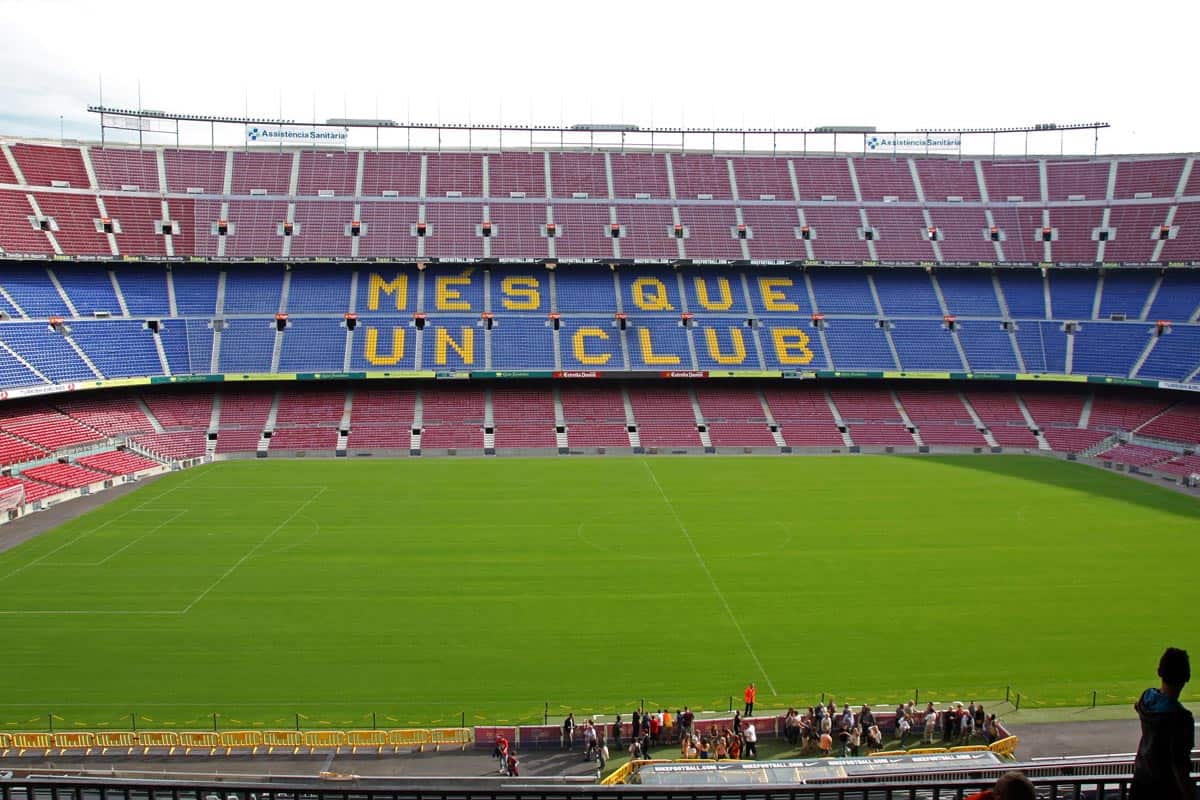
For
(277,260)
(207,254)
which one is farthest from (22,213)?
(277,260)

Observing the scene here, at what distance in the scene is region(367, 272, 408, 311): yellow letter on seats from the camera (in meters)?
61.8

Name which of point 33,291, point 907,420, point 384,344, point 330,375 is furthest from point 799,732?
point 33,291

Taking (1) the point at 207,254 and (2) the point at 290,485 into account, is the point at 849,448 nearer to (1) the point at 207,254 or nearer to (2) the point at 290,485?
(2) the point at 290,485

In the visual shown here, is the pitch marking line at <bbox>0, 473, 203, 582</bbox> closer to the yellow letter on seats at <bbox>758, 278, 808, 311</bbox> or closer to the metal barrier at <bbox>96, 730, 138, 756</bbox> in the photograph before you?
the metal barrier at <bbox>96, 730, 138, 756</bbox>

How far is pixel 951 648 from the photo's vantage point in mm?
24297

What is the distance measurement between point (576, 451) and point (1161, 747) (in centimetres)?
5022

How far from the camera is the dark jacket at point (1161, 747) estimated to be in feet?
16.0

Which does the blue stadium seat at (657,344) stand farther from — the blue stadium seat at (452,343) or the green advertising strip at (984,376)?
the green advertising strip at (984,376)

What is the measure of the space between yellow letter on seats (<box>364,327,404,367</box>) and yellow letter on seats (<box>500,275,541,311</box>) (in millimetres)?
8322

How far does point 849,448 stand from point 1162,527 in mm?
20588

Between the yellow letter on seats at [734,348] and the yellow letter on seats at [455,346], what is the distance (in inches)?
661

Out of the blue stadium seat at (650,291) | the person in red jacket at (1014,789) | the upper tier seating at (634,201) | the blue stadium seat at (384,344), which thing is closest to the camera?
the person in red jacket at (1014,789)

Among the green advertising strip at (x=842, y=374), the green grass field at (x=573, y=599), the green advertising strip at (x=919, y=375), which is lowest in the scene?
the green grass field at (x=573, y=599)

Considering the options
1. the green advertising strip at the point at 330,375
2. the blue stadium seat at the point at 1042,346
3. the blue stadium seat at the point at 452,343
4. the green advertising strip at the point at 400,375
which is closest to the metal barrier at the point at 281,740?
the green advertising strip at the point at 400,375
